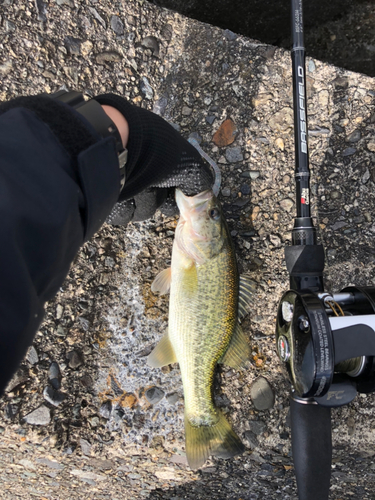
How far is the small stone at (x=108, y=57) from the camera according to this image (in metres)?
2.62

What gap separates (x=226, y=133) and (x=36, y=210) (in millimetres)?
1906

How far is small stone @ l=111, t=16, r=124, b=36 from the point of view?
265 centimetres

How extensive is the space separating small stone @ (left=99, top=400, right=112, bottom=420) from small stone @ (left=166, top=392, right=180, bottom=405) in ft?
1.38

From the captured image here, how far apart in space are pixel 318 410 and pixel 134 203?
1.59 meters

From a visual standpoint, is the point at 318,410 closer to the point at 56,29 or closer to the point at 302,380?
the point at 302,380

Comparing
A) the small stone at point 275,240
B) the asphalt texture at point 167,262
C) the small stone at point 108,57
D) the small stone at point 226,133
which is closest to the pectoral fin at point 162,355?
the asphalt texture at point 167,262

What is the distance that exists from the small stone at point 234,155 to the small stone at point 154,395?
5.87 ft

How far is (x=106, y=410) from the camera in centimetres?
251

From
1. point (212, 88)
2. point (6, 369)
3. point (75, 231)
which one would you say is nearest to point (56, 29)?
point (212, 88)

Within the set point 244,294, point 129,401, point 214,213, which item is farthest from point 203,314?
point 129,401

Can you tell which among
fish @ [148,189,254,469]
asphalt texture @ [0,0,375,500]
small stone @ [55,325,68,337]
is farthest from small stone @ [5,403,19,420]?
fish @ [148,189,254,469]

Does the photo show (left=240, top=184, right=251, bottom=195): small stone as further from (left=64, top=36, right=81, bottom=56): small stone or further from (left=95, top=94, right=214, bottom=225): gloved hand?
(left=64, top=36, right=81, bottom=56): small stone

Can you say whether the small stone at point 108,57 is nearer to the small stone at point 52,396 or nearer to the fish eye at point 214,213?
the fish eye at point 214,213

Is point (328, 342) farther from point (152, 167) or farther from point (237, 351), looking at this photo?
point (152, 167)
